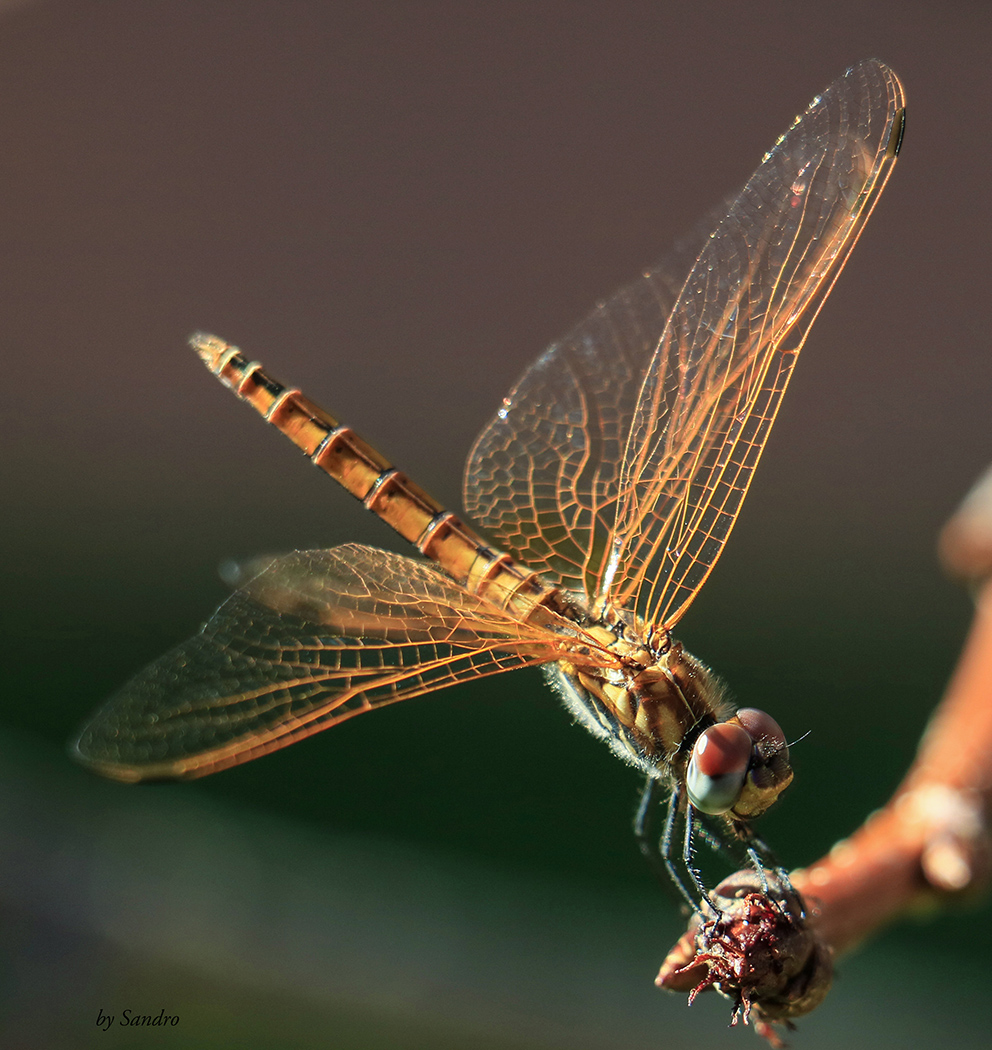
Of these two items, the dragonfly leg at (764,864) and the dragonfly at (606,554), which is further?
the dragonfly at (606,554)

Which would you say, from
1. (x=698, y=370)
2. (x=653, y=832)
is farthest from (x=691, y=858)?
(x=698, y=370)

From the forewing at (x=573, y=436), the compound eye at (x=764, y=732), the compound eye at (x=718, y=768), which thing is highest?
the forewing at (x=573, y=436)

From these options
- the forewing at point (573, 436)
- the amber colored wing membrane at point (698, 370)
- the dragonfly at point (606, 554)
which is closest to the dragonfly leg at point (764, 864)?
the dragonfly at point (606, 554)

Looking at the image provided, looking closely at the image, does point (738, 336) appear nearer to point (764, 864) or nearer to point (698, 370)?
point (698, 370)

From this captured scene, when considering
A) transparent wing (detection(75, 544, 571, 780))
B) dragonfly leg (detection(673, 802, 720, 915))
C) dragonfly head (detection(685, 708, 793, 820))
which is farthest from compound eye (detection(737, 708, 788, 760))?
transparent wing (detection(75, 544, 571, 780))

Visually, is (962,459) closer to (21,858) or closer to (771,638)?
(771,638)

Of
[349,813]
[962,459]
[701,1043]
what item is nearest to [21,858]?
[349,813]

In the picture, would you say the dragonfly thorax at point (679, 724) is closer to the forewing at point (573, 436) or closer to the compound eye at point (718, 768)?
the compound eye at point (718, 768)

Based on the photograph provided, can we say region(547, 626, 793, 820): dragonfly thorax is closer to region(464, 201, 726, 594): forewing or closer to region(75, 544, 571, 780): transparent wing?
region(75, 544, 571, 780): transparent wing
